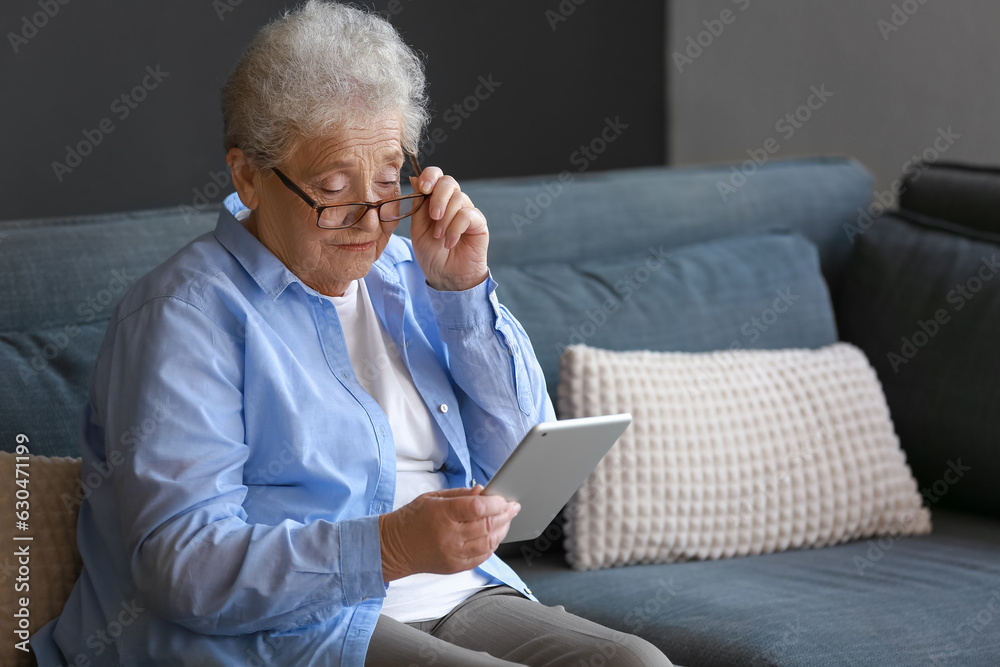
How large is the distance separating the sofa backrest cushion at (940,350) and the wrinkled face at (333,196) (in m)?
1.32

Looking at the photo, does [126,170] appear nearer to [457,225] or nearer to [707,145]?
[457,225]

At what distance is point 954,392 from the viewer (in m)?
2.15

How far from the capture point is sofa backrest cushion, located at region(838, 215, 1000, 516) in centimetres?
212

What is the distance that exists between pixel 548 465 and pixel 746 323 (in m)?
1.05

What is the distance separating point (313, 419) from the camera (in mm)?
1318

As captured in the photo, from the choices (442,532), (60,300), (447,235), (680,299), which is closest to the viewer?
(442,532)

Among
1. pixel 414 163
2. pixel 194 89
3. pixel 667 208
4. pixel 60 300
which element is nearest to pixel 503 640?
pixel 414 163

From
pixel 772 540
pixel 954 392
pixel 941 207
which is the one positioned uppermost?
pixel 941 207

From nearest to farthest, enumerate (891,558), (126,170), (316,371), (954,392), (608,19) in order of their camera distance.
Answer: (316,371) → (891,558) → (954,392) → (126,170) → (608,19)

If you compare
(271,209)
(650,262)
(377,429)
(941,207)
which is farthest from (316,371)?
(941,207)

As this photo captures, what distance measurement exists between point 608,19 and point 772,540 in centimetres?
188

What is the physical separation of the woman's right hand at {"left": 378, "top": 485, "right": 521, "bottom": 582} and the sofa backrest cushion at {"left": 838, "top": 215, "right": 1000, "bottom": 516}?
1.30 metres

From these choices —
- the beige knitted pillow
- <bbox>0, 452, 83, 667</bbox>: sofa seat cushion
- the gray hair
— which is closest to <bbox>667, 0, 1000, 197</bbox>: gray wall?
the beige knitted pillow

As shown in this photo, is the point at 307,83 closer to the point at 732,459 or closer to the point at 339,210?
the point at 339,210
